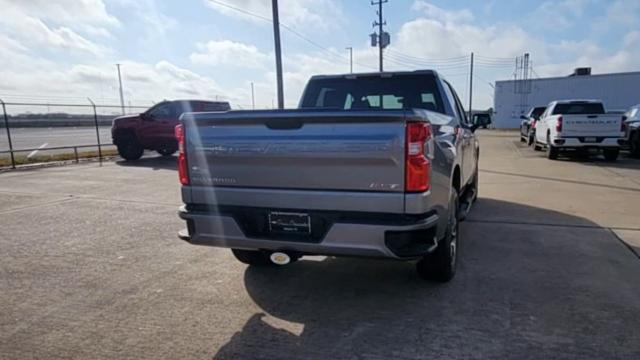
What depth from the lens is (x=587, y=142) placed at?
13305mm

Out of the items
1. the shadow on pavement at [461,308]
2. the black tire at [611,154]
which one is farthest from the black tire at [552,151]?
the shadow on pavement at [461,308]

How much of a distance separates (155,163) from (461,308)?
1318cm

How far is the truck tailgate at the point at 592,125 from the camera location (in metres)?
13.0

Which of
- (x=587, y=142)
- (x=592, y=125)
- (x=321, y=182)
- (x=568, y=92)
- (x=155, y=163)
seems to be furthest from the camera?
(x=568, y=92)

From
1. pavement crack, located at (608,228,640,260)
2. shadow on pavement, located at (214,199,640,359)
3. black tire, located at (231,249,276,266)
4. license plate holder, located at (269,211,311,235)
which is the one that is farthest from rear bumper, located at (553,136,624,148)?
license plate holder, located at (269,211,311,235)

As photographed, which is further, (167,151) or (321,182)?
(167,151)

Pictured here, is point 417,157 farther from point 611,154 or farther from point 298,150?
point 611,154

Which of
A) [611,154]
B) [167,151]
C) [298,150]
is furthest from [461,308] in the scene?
[167,151]

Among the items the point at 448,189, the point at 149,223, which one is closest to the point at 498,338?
the point at 448,189

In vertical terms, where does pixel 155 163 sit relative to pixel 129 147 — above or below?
below

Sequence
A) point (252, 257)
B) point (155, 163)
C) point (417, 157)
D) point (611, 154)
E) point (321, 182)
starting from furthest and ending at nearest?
point (155, 163), point (611, 154), point (252, 257), point (321, 182), point (417, 157)

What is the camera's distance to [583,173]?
442 inches

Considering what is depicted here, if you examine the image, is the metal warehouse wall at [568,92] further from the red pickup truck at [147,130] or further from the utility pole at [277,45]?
the red pickup truck at [147,130]

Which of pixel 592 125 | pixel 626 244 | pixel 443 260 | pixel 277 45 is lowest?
pixel 626 244
